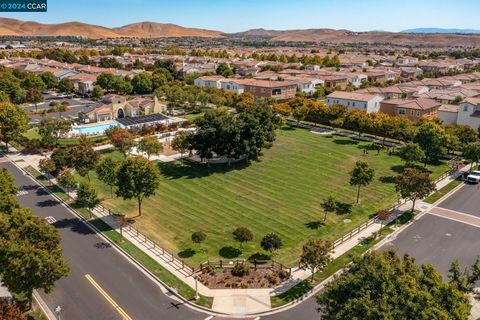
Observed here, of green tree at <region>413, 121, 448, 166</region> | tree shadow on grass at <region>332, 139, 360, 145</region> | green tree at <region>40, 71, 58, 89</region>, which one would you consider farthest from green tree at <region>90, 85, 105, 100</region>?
green tree at <region>413, 121, 448, 166</region>

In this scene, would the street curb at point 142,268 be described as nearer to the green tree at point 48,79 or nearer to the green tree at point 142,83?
the green tree at point 142,83

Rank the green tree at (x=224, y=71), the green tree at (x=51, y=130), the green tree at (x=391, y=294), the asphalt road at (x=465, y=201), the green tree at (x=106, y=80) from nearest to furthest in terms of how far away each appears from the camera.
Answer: the green tree at (x=391, y=294) → the asphalt road at (x=465, y=201) → the green tree at (x=51, y=130) → the green tree at (x=106, y=80) → the green tree at (x=224, y=71)

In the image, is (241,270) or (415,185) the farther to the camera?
(415,185)

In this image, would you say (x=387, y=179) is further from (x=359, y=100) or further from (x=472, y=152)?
(x=359, y=100)

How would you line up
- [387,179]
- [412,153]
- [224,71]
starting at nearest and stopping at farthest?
1. [387,179]
2. [412,153]
3. [224,71]

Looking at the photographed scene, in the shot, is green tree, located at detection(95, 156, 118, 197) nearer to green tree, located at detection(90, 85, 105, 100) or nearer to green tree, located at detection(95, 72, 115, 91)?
green tree, located at detection(90, 85, 105, 100)

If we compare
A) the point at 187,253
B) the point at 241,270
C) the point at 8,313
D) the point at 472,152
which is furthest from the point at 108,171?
the point at 472,152

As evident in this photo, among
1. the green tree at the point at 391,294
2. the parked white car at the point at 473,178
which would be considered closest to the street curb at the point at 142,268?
the green tree at the point at 391,294
